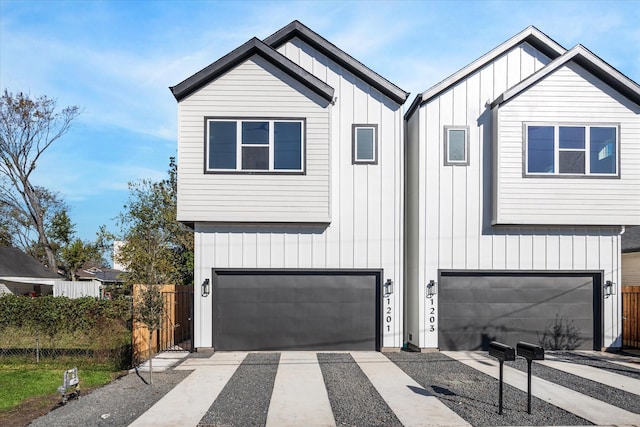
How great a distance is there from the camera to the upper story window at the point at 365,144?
12852 millimetres

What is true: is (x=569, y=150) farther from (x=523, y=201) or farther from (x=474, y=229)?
(x=474, y=229)

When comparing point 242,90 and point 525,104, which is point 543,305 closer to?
point 525,104

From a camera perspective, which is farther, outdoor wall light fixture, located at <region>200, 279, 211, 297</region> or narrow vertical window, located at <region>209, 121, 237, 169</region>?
outdoor wall light fixture, located at <region>200, 279, 211, 297</region>

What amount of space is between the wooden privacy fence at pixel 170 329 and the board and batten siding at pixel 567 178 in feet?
27.6

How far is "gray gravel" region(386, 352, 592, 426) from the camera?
680 centimetres

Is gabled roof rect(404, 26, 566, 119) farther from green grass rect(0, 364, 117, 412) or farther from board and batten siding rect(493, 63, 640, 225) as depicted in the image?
green grass rect(0, 364, 117, 412)

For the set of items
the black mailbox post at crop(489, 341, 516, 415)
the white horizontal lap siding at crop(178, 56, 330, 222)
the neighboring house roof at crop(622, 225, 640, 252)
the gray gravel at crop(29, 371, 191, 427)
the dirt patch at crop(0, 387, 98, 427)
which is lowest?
the dirt patch at crop(0, 387, 98, 427)

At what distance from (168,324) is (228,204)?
141 inches

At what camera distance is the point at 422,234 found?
12.6 meters

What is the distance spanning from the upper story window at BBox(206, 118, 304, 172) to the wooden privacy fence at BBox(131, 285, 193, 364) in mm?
3430

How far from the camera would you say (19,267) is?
1106 inches

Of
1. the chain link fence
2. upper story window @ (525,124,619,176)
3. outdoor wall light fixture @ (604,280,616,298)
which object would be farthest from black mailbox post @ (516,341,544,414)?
the chain link fence

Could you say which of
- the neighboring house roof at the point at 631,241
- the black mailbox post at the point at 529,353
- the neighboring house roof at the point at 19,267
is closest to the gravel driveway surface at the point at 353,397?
the black mailbox post at the point at 529,353

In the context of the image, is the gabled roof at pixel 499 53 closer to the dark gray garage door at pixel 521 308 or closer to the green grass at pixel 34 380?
the dark gray garage door at pixel 521 308
